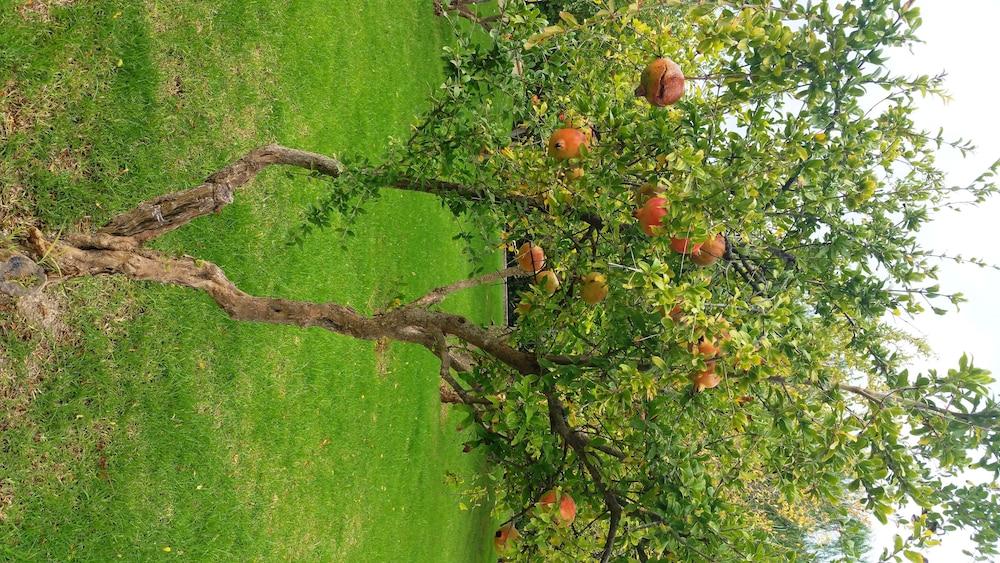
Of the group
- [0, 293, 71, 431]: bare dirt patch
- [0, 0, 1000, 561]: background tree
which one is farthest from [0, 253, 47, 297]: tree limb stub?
[0, 293, 71, 431]: bare dirt patch

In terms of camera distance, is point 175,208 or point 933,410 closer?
point 933,410

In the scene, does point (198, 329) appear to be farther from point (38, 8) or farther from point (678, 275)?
point (678, 275)

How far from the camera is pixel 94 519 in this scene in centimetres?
517

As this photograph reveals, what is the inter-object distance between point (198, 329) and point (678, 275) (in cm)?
505

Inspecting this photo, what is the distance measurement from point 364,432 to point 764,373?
299 inches

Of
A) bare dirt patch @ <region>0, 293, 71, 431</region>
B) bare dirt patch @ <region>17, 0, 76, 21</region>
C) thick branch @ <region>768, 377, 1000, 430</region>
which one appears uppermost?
bare dirt patch @ <region>17, 0, 76, 21</region>

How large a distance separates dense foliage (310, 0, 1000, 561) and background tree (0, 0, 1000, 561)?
0.06ft

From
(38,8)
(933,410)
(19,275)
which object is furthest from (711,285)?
(38,8)

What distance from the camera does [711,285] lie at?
421 centimetres

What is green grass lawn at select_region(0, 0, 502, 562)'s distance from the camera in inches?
194

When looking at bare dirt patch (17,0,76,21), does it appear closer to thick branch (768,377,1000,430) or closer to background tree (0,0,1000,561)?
background tree (0,0,1000,561)

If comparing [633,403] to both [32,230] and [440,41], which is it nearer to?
[32,230]

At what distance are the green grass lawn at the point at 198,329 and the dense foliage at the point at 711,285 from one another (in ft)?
5.08

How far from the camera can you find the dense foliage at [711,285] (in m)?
3.27
